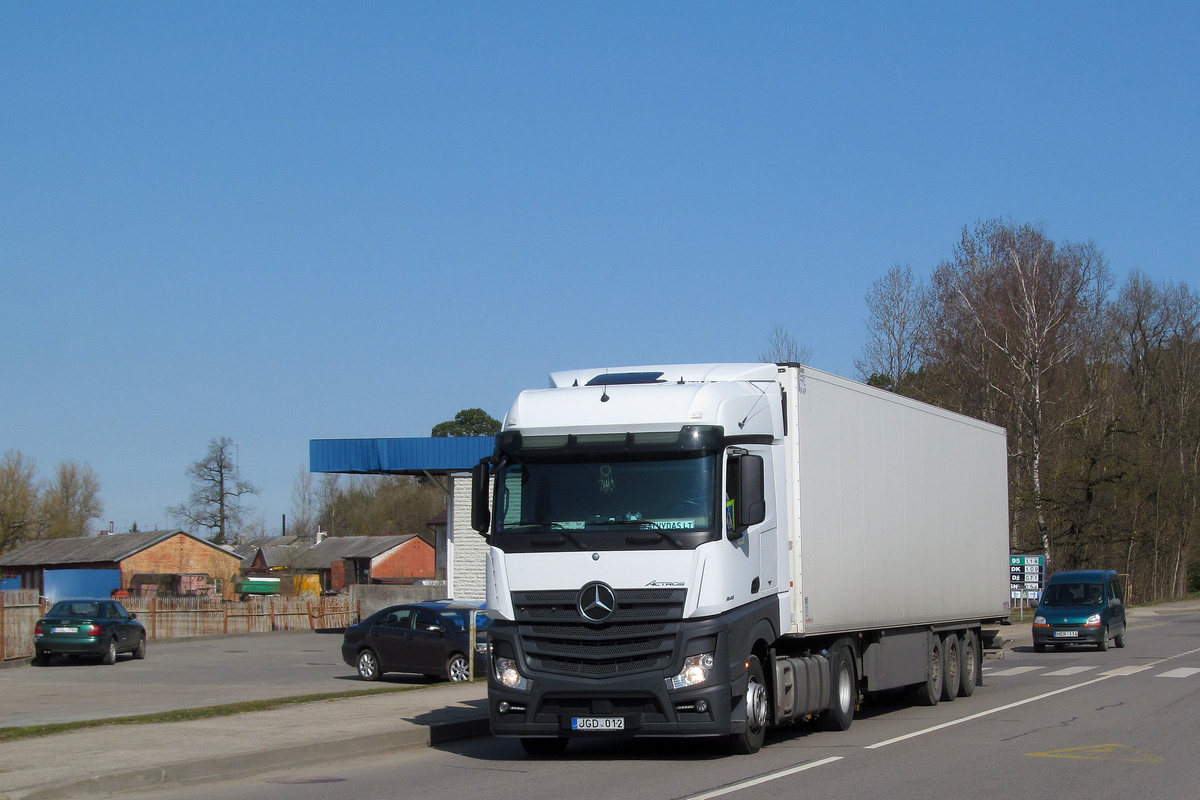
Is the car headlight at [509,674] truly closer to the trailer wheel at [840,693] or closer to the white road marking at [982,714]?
the white road marking at [982,714]

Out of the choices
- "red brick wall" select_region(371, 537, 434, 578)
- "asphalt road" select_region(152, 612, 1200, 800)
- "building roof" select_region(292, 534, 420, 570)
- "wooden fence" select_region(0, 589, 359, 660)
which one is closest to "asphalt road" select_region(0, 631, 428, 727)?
"wooden fence" select_region(0, 589, 359, 660)

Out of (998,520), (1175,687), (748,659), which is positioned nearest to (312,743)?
(748,659)

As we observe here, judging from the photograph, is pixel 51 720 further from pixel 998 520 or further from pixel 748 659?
pixel 998 520

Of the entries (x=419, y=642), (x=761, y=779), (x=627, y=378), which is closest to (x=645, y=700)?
(x=761, y=779)

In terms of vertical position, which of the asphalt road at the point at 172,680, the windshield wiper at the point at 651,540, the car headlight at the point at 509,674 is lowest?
the asphalt road at the point at 172,680

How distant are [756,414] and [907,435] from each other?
4593mm

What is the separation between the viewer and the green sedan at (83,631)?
29.8 metres

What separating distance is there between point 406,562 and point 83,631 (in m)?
61.4

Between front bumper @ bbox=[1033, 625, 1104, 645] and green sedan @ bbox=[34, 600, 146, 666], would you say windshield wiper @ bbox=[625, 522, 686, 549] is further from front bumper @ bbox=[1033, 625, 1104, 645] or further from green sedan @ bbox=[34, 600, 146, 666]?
green sedan @ bbox=[34, 600, 146, 666]

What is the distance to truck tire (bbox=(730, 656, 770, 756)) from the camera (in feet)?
36.1

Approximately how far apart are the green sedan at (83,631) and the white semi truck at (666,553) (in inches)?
865

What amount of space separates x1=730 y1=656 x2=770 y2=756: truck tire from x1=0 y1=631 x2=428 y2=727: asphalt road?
32.3 feet

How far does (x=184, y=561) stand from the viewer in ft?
255

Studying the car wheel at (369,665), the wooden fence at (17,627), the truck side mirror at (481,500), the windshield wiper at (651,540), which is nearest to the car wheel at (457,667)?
the car wheel at (369,665)
